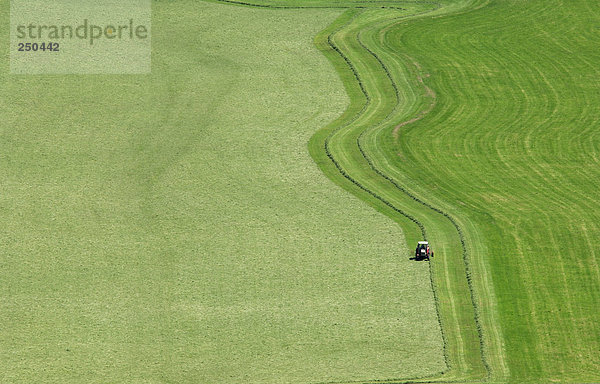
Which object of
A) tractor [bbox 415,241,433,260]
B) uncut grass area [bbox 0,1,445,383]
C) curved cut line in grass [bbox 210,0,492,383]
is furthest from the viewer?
tractor [bbox 415,241,433,260]

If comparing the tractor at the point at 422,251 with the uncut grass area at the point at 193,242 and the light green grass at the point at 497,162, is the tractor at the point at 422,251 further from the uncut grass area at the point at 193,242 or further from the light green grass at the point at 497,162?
the light green grass at the point at 497,162

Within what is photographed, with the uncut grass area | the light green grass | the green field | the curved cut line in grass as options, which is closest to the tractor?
the uncut grass area

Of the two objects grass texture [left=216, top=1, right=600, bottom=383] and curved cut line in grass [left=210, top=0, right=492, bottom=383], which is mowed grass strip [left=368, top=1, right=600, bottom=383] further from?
curved cut line in grass [left=210, top=0, right=492, bottom=383]

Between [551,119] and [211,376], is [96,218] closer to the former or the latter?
[211,376]

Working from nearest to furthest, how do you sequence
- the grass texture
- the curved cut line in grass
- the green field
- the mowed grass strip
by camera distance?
the green field
the curved cut line in grass
the grass texture
the mowed grass strip

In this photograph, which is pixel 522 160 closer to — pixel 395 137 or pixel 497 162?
pixel 497 162

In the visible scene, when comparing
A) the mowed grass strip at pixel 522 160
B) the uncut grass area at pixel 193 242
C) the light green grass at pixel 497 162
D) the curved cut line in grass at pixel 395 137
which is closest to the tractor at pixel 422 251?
the uncut grass area at pixel 193 242

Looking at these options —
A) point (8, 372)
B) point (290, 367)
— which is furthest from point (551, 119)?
point (8, 372)
